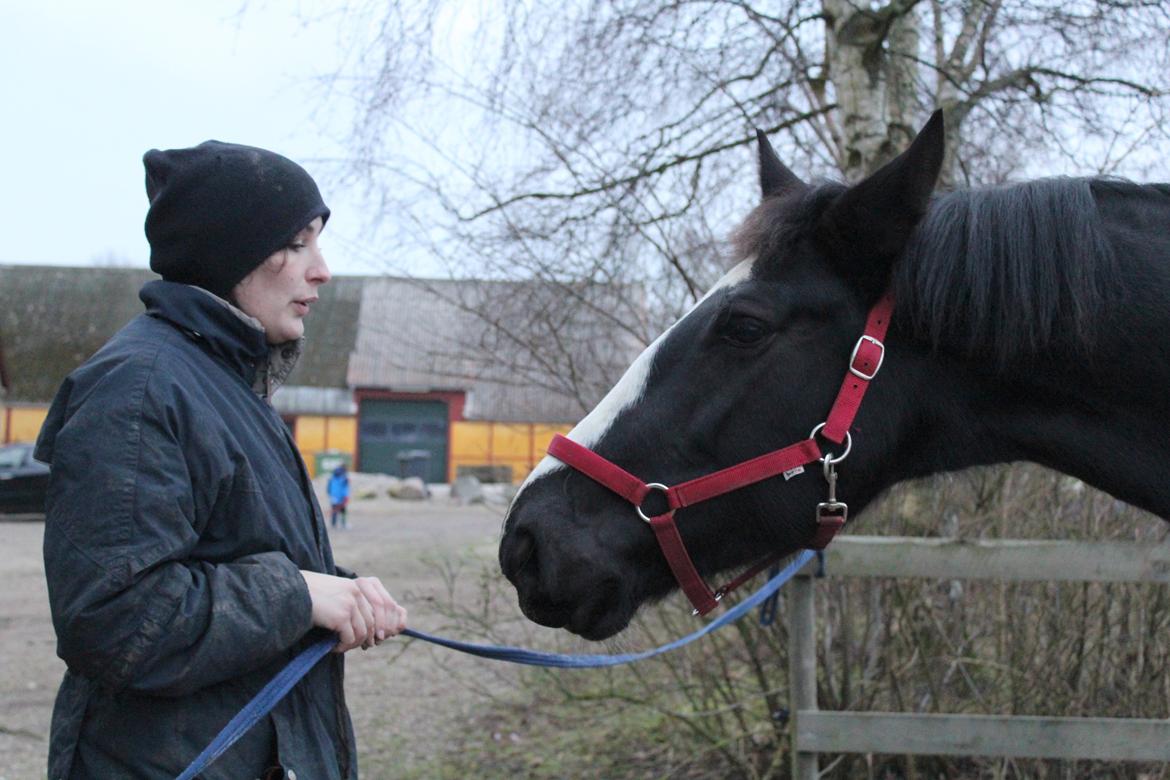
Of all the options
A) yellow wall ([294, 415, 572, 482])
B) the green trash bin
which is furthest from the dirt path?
yellow wall ([294, 415, 572, 482])

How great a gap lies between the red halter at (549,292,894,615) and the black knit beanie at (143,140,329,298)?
2.32 feet

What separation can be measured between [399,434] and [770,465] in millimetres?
31202

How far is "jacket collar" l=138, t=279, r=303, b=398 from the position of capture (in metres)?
1.71

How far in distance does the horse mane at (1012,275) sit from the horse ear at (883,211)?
46 millimetres

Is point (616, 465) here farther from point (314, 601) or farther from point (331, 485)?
point (331, 485)

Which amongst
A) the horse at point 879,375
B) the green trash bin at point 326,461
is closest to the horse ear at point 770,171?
the horse at point 879,375

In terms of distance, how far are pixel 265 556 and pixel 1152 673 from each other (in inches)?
143

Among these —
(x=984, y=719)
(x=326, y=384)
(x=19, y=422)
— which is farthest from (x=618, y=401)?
(x=19, y=422)

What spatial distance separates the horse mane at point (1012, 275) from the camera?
6.31 feet

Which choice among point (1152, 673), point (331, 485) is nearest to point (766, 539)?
point (1152, 673)

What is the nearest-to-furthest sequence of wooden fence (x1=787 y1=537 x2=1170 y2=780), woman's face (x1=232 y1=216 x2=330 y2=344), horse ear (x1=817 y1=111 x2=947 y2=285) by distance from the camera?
woman's face (x1=232 y1=216 x2=330 y2=344), horse ear (x1=817 y1=111 x2=947 y2=285), wooden fence (x1=787 y1=537 x2=1170 y2=780)

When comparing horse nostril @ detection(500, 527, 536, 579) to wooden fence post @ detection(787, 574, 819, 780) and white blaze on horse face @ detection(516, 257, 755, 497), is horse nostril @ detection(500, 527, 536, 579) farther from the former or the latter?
wooden fence post @ detection(787, 574, 819, 780)

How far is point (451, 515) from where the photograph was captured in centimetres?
2102

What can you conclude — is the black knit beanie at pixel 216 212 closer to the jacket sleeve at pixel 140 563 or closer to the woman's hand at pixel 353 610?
the jacket sleeve at pixel 140 563
